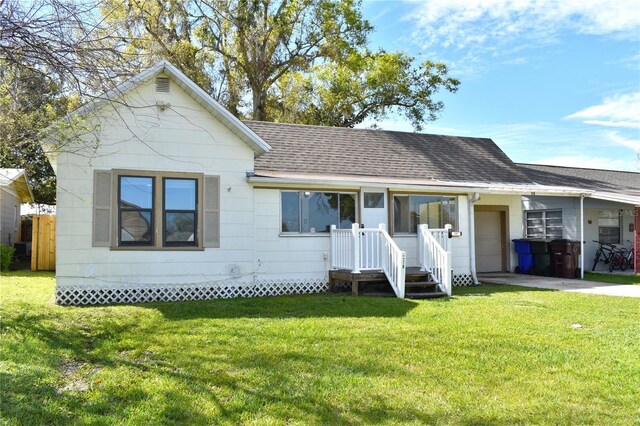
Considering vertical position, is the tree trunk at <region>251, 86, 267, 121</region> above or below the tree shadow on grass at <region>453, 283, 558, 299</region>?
above

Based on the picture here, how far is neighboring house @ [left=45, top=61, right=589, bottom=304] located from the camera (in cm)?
994

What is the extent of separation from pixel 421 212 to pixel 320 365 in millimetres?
8510

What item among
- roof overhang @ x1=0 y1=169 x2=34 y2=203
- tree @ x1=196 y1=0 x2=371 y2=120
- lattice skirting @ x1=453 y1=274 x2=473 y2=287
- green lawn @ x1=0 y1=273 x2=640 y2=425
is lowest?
green lawn @ x1=0 y1=273 x2=640 y2=425

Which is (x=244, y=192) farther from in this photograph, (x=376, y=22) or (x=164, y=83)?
(x=376, y=22)

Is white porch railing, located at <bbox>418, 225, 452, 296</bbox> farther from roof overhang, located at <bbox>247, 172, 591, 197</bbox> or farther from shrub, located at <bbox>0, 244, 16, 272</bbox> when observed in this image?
shrub, located at <bbox>0, 244, 16, 272</bbox>

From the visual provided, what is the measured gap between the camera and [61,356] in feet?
18.5

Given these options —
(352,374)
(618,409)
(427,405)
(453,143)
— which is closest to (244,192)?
(352,374)

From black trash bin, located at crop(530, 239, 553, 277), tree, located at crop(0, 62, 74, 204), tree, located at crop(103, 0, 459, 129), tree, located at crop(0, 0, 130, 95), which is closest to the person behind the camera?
tree, located at crop(0, 0, 130, 95)

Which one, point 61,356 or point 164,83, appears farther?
point 164,83

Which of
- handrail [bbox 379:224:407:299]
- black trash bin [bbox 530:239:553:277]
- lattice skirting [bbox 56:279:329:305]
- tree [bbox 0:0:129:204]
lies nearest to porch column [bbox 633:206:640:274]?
black trash bin [bbox 530:239:553:277]

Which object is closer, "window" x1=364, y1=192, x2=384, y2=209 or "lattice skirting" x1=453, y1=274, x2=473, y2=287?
"window" x1=364, y1=192, x2=384, y2=209

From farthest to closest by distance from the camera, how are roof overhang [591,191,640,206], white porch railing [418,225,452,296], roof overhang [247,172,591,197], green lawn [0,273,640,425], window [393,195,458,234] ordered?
1. roof overhang [591,191,640,206]
2. window [393,195,458,234]
3. roof overhang [247,172,591,197]
4. white porch railing [418,225,452,296]
5. green lawn [0,273,640,425]

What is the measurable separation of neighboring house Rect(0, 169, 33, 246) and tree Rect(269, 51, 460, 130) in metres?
12.9

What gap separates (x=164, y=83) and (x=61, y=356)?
658 cm
